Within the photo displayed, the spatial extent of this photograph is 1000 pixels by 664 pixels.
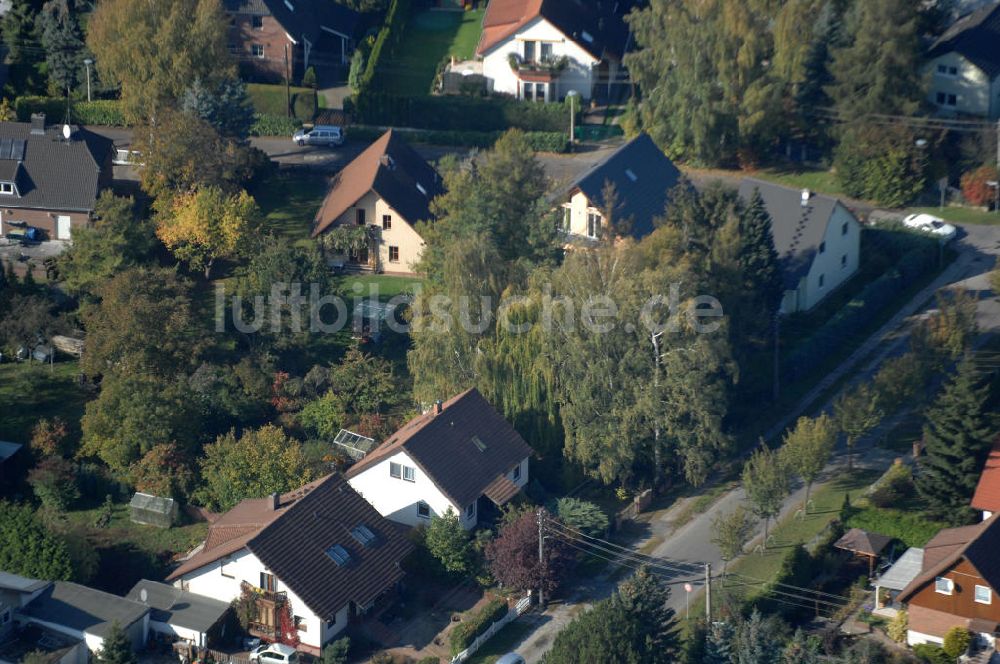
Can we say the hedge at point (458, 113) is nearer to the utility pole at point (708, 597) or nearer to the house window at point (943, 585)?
the utility pole at point (708, 597)

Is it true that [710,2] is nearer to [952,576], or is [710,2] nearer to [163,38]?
[163,38]

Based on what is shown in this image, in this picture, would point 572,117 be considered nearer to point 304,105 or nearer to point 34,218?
point 304,105

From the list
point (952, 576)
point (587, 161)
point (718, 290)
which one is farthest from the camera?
point (587, 161)

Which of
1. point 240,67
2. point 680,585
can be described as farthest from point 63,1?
point 680,585

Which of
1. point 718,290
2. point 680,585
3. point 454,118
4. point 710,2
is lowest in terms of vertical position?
point 680,585

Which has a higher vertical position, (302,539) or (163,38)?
(163,38)

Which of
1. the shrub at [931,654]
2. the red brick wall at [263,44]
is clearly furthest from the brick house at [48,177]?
the shrub at [931,654]
